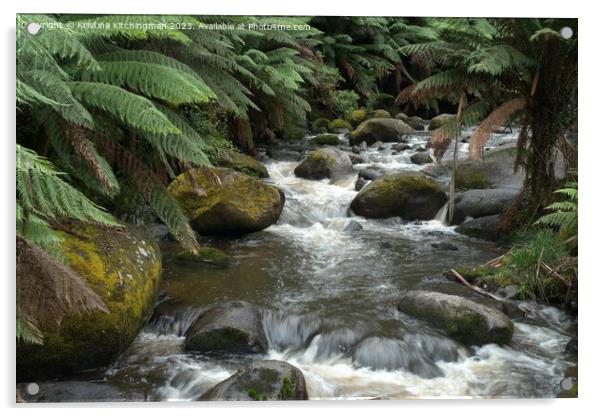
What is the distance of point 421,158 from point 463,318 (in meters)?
2.07

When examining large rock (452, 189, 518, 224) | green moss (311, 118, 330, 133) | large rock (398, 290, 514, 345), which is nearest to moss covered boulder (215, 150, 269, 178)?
green moss (311, 118, 330, 133)

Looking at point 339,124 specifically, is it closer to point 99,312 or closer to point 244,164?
point 244,164

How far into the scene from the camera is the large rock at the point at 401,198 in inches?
188

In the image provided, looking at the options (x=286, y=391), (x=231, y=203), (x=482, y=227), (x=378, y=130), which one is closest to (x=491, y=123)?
(x=482, y=227)

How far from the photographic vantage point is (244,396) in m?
2.65

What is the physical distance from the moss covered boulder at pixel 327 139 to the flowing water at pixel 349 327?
0.66 m

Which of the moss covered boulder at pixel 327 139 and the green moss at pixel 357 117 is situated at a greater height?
the green moss at pixel 357 117

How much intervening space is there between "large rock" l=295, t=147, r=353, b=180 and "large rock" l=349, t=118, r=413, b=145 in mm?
329

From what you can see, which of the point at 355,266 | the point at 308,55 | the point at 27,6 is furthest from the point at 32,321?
the point at 308,55

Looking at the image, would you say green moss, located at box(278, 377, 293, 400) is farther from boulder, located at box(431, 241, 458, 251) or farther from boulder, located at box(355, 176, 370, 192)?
boulder, located at box(355, 176, 370, 192)

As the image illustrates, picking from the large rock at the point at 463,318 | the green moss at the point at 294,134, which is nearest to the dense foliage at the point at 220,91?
the green moss at the point at 294,134

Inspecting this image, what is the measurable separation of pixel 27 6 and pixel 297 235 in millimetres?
2758

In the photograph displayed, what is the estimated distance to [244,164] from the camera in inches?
212

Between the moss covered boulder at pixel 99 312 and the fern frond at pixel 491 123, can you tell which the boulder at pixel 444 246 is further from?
the moss covered boulder at pixel 99 312
